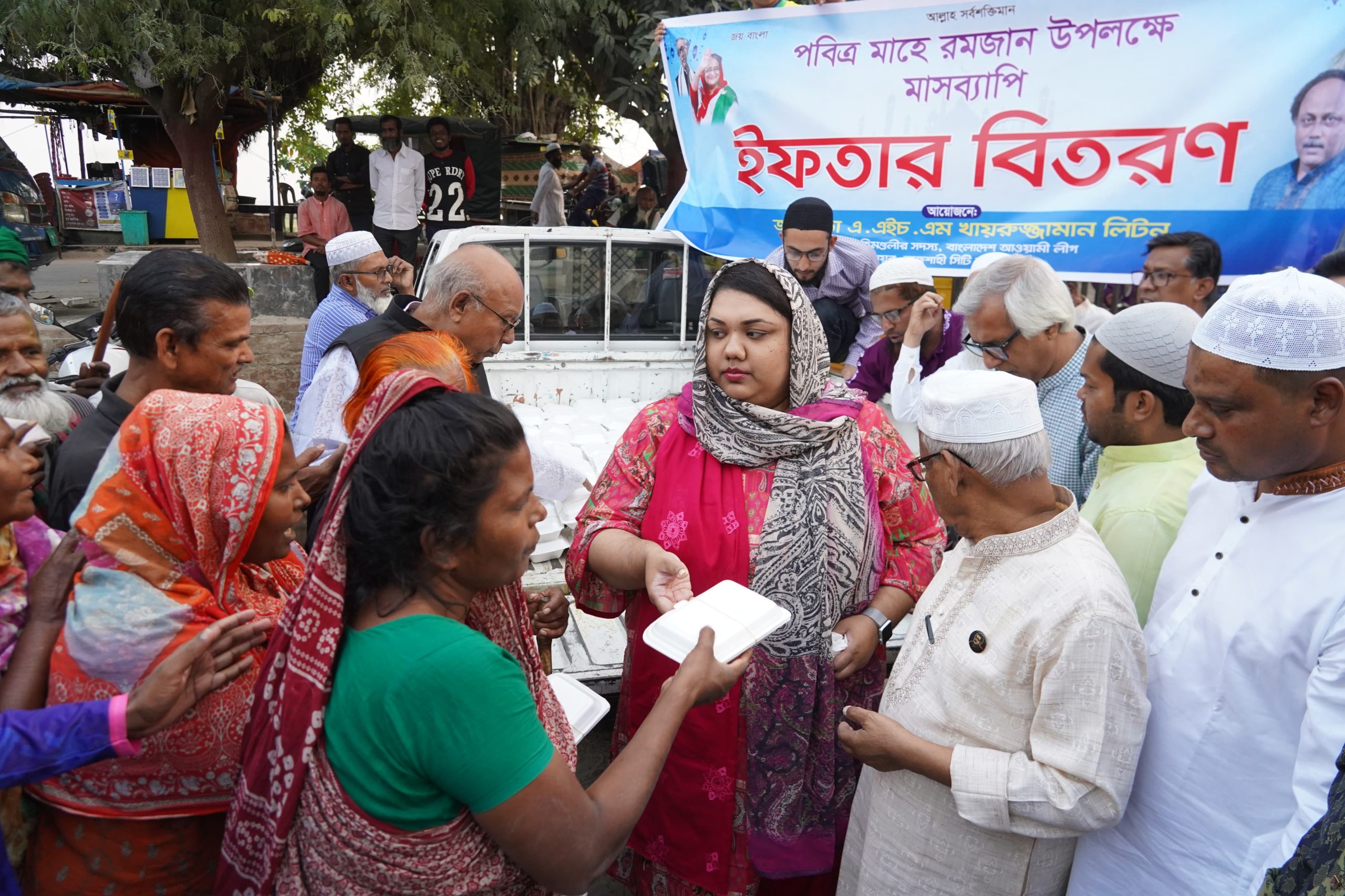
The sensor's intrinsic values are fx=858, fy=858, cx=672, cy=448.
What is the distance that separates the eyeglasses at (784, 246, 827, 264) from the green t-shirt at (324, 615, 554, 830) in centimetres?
332

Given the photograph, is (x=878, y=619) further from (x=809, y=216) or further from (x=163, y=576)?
(x=809, y=216)

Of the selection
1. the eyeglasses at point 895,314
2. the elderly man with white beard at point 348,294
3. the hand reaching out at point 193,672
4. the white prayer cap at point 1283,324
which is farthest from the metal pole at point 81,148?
the white prayer cap at point 1283,324

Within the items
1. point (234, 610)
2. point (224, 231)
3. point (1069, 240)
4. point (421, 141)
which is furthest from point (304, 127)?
point (234, 610)

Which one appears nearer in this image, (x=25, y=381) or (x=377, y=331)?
(x=25, y=381)

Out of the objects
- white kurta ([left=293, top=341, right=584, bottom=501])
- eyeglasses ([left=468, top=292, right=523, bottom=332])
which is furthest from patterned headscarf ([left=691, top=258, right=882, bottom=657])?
eyeglasses ([left=468, top=292, right=523, bottom=332])

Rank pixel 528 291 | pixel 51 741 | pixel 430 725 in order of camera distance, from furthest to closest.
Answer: pixel 528 291 < pixel 51 741 < pixel 430 725

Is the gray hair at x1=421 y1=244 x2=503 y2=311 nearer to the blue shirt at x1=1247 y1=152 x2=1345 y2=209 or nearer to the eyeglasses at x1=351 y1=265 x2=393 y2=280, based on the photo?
the eyeglasses at x1=351 y1=265 x2=393 y2=280

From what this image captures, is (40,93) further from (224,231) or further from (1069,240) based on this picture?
(1069,240)

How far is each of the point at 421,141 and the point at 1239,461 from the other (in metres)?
10.8

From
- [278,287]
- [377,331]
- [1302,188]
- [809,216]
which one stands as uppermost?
[1302,188]

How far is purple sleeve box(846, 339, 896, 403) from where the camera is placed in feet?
13.8

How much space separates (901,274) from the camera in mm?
3957

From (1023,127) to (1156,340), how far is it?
2691mm

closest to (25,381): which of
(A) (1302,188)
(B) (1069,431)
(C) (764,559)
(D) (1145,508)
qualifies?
(C) (764,559)
